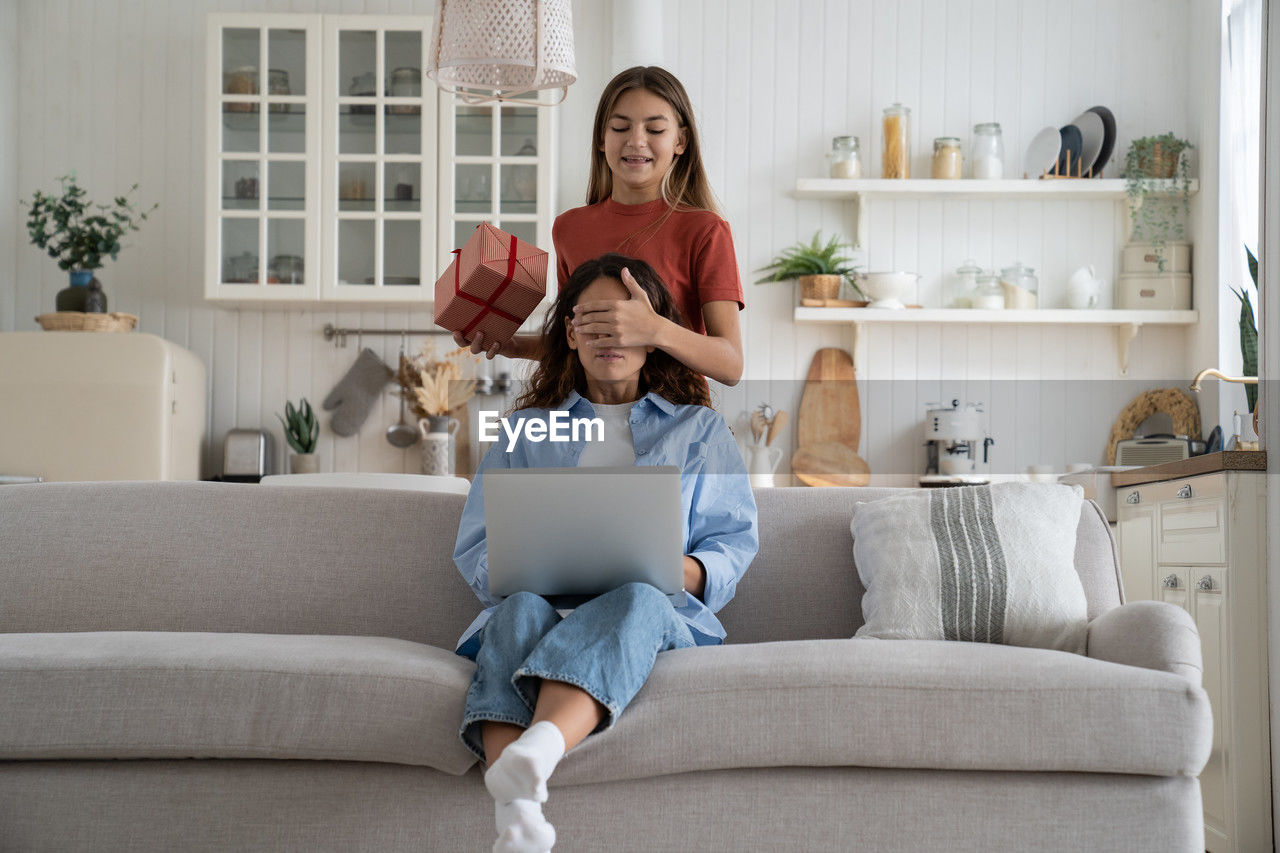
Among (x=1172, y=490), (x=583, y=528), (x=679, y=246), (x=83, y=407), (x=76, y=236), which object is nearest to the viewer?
(x=583, y=528)

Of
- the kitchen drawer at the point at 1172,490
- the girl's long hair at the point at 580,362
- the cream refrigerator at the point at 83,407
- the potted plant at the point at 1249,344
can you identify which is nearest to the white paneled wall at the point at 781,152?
the cream refrigerator at the point at 83,407

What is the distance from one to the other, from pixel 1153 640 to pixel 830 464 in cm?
256

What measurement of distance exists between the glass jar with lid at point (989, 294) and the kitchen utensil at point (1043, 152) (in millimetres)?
408

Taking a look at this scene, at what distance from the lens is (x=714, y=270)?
6.77 feet

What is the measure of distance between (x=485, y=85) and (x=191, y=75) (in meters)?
2.21

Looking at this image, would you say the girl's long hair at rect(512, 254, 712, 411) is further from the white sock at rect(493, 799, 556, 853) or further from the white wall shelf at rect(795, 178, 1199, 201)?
the white wall shelf at rect(795, 178, 1199, 201)

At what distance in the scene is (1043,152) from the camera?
3.99 metres

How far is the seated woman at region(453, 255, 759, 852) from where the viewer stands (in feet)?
4.45

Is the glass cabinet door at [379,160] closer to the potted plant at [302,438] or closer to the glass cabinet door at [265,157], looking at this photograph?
A: the glass cabinet door at [265,157]

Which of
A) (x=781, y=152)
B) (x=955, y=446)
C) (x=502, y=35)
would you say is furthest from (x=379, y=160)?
(x=955, y=446)

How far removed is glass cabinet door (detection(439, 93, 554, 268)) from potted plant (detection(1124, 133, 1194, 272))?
2.04 metres

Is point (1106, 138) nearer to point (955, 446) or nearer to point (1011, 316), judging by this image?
point (1011, 316)

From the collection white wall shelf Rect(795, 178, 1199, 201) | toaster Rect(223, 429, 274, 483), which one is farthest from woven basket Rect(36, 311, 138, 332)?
white wall shelf Rect(795, 178, 1199, 201)

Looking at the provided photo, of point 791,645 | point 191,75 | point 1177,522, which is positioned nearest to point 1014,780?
point 791,645
